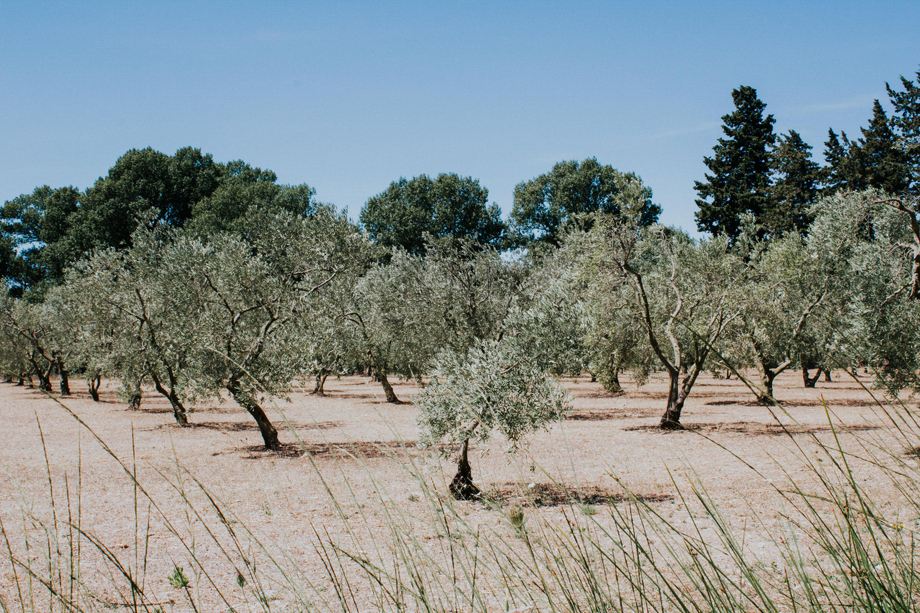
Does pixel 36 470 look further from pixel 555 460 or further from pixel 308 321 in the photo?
pixel 555 460

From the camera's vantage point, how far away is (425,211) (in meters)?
60.6

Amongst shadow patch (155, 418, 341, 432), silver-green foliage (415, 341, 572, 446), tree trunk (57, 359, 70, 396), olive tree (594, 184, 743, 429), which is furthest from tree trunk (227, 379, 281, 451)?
tree trunk (57, 359, 70, 396)

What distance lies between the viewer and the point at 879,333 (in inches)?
483

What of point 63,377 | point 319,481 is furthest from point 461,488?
point 63,377

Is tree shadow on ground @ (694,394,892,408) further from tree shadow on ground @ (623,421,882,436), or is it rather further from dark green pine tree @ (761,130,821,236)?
dark green pine tree @ (761,130,821,236)

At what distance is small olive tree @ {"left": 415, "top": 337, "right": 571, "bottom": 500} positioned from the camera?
8.43m

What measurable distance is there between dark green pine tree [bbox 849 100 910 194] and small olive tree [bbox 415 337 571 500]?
41.4m

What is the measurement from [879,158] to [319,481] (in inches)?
1817

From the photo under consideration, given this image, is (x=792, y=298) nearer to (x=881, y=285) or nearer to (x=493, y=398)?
(x=881, y=285)

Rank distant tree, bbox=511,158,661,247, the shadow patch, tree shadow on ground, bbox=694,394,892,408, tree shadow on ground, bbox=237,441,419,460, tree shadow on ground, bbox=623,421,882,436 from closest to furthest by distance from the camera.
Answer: tree shadow on ground, bbox=237,441,419,460 → tree shadow on ground, bbox=623,421,882,436 → the shadow patch → tree shadow on ground, bbox=694,394,892,408 → distant tree, bbox=511,158,661,247

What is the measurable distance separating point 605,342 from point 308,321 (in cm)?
833

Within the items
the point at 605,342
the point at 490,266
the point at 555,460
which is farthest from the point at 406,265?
the point at 555,460

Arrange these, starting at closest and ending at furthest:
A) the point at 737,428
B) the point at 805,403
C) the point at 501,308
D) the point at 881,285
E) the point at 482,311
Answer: the point at 881,285, the point at 737,428, the point at 501,308, the point at 482,311, the point at 805,403

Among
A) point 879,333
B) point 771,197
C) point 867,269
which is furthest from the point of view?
point 771,197
